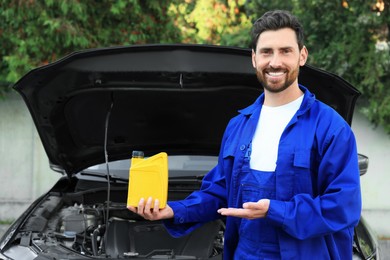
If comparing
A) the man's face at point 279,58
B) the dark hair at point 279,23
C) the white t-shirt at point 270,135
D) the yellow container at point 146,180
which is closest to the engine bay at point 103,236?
the yellow container at point 146,180

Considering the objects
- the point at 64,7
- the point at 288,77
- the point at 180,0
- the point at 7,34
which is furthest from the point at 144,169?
the point at 180,0

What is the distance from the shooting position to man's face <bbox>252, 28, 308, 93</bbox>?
2.19 m

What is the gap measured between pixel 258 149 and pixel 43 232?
164 cm

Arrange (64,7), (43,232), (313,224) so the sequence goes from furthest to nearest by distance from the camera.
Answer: (64,7), (43,232), (313,224)

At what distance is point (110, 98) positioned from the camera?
3688 millimetres

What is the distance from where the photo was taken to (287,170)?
7.07ft

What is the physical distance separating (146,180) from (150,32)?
18.2 feet

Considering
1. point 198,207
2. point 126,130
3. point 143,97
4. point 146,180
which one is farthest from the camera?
point 126,130

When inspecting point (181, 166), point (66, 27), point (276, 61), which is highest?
point (66, 27)

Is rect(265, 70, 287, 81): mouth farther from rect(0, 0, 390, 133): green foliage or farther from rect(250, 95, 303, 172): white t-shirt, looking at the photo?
rect(0, 0, 390, 133): green foliage

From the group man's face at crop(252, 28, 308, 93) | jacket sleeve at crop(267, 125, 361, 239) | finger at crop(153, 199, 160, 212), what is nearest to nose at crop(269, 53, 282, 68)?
man's face at crop(252, 28, 308, 93)

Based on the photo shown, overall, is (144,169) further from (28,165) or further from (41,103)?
(28,165)

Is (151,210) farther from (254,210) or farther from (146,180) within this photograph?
(254,210)

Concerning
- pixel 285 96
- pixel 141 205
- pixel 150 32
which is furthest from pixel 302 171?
pixel 150 32
